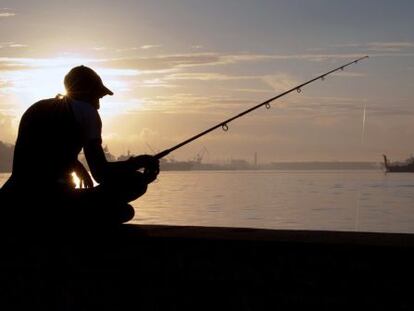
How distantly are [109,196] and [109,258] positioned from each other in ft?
1.57

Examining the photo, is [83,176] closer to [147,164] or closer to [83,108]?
[147,164]

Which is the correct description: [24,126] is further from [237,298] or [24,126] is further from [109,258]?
[237,298]

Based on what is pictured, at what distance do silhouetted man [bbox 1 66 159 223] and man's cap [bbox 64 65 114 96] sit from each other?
0.17 metres

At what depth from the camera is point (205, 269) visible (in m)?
4.53

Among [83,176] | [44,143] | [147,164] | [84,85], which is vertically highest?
[84,85]

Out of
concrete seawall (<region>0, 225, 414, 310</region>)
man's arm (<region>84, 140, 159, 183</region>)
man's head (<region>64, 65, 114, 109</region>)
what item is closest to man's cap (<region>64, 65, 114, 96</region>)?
man's head (<region>64, 65, 114, 109</region>)

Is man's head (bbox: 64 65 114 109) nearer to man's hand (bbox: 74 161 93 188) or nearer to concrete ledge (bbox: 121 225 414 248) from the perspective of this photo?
man's hand (bbox: 74 161 93 188)

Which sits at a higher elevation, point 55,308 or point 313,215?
point 55,308

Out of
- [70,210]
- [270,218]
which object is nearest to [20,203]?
[70,210]

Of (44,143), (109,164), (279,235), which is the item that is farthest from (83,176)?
(279,235)

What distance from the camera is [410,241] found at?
4.35 meters

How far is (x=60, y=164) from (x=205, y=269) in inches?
50.8

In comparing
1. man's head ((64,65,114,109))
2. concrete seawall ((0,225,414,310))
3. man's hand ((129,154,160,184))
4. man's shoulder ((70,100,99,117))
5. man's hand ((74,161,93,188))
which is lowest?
concrete seawall ((0,225,414,310))

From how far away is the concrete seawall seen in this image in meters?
4.19
